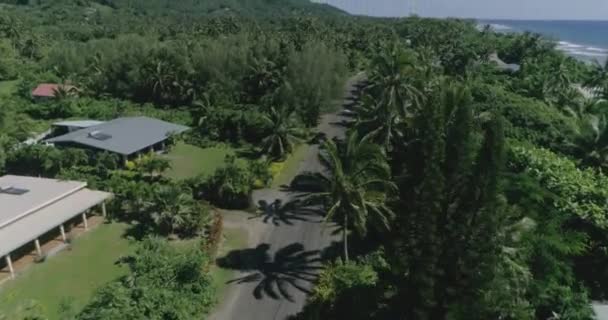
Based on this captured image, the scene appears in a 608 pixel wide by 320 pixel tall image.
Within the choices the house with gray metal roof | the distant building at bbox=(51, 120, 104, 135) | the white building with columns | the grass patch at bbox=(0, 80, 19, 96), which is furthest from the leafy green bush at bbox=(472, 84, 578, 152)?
the grass patch at bbox=(0, 80, 19, 96)

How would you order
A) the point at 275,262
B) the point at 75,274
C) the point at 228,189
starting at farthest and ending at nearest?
1. the point at 228,189
2. the point at 275,262
3. the point at 75,274

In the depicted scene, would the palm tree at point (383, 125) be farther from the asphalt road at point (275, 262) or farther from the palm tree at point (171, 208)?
the palm tree at point (171, 208)

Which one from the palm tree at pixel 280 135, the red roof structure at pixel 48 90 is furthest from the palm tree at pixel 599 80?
the red roof structure at pixel 48 90

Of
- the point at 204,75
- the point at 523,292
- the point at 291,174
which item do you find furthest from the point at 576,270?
the point at 204,75

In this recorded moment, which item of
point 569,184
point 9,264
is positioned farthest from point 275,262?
point 569,184

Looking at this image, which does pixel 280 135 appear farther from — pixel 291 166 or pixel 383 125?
pixel 383 125

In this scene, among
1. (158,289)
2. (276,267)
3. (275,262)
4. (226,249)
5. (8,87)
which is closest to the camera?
(158,289)

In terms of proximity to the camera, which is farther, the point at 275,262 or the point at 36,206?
the point at 36,206

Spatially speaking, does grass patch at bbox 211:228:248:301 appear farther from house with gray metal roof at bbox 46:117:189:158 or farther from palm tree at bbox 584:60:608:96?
palm tree at bbox 584:60:608:96
